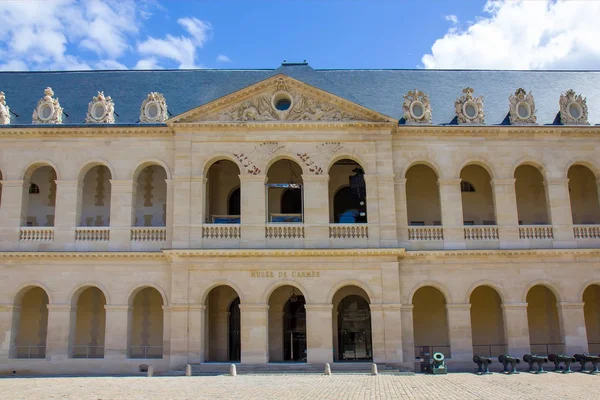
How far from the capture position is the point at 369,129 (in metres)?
29.8

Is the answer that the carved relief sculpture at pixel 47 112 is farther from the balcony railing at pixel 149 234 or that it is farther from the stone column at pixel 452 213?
the stone column at pixel 452 213

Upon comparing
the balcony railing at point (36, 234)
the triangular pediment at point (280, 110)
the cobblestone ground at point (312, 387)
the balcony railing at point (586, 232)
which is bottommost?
the cobblestone ground at point (312, 387)

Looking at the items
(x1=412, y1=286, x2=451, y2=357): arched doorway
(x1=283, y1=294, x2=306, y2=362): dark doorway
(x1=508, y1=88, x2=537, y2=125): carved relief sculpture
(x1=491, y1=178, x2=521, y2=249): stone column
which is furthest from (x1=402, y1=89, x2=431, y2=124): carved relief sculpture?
(x1=283, y1=294, x2=306, y2=362): dark doorway

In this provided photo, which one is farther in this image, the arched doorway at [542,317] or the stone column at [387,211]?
the arched doorway at [542,317]

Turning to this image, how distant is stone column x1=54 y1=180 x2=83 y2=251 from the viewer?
29594 mm

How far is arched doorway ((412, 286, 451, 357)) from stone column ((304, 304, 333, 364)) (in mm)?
5764

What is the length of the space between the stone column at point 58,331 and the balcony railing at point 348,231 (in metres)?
13.3

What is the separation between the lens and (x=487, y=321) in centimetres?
3133

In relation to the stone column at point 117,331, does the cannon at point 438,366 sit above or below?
below

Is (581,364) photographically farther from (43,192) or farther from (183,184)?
(43,192)

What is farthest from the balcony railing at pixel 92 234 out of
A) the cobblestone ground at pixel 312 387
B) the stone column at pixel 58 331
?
the cobblestone ground at pixel 312 387

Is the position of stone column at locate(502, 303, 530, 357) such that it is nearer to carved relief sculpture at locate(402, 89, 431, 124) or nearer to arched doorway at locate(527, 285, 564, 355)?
arched doorway at locate(527, 285, 564, 355)

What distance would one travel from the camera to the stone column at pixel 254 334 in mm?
27656

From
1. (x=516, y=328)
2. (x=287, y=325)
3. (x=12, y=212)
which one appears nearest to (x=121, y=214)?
(x=12, y=212)
